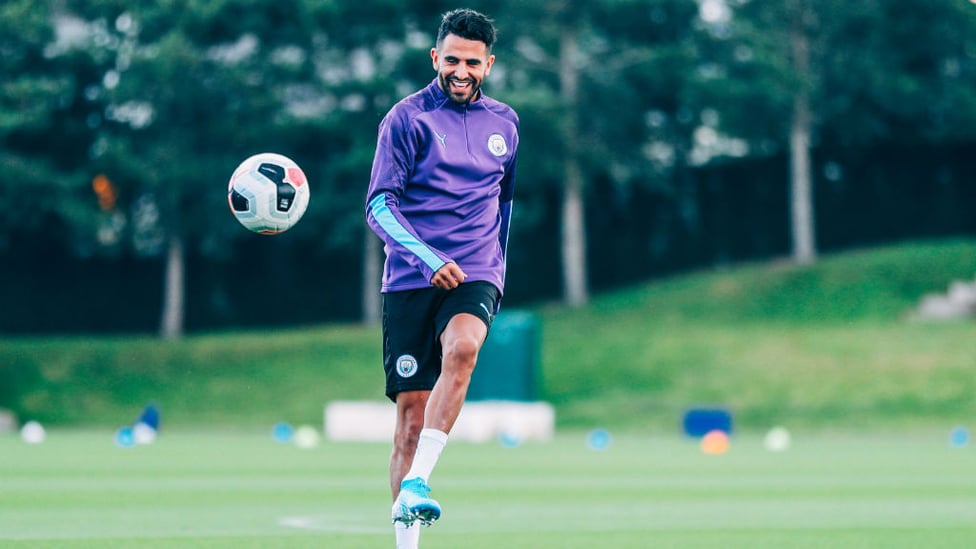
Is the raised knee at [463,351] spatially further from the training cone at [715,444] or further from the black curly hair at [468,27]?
the training cone at [715,444]

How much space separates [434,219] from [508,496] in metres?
5.77

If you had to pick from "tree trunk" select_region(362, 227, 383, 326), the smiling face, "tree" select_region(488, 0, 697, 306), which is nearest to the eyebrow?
the smiling face

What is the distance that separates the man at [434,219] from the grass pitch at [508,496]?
4.98 feet

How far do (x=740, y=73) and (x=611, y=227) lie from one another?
516cm

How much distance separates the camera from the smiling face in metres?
7.47

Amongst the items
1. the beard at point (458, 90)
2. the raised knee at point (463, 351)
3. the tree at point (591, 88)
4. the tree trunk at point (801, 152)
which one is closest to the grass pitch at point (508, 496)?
the raised knee at point (463, 351)

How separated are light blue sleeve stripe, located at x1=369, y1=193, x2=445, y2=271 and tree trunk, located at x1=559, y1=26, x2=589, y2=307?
3147cm

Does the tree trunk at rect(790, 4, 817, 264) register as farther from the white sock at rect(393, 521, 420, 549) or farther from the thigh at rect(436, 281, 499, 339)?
the white sock at rect(393, 521, 420, 549)

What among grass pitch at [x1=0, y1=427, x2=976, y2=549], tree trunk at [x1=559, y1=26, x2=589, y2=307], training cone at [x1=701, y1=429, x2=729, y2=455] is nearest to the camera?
grass pitch at [x1=0, y1=427, x2=976, y2=549]

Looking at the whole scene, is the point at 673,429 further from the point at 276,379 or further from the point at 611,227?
the point at 611,227

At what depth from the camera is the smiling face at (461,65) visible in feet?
24.5

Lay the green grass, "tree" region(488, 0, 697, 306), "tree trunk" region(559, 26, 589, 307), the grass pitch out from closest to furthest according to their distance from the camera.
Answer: the grass pitch, the green grass, "tree" region(488, 0, 697, 306), "tree trunk" region(559, 26, 589, 307)

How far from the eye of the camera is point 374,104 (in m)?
38.8

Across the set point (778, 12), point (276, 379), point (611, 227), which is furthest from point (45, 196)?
point (778, 12)
